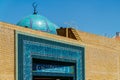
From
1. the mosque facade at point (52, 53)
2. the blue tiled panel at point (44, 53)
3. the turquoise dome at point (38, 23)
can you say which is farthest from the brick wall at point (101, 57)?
the turquoise dome at point (38, 23)

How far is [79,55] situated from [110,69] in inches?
158

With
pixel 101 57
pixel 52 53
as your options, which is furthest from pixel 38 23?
pixel 101 57

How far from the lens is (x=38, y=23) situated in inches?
678

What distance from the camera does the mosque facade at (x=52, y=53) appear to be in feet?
40.5

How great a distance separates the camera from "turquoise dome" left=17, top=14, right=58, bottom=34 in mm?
17002

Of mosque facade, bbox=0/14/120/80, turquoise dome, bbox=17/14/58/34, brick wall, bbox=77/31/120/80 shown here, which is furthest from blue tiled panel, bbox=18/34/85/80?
turquoise dome, bbox=17/14/58/34

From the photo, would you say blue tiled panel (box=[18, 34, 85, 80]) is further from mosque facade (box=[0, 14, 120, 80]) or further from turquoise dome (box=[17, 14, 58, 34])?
turquoise dome (box=[17, 14, 58, 34])

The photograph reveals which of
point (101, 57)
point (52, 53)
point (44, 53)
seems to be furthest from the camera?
point (101, 57)

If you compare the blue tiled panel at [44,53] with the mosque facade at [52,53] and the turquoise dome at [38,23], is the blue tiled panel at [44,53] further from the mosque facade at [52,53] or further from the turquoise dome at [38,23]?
the turquoise dome at [38,23]

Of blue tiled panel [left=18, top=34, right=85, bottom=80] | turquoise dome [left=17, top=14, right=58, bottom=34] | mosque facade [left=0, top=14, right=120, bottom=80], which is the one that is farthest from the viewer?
turquoise dome [left=17, top=14, right=58, bottom=34]

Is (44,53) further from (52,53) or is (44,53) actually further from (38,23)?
(38,23)

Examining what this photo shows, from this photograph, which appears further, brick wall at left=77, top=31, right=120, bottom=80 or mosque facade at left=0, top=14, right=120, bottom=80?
brick wall at left=77, top=31, right=120, bottom=80

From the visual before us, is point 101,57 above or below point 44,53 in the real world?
above

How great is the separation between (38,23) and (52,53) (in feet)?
10.3
